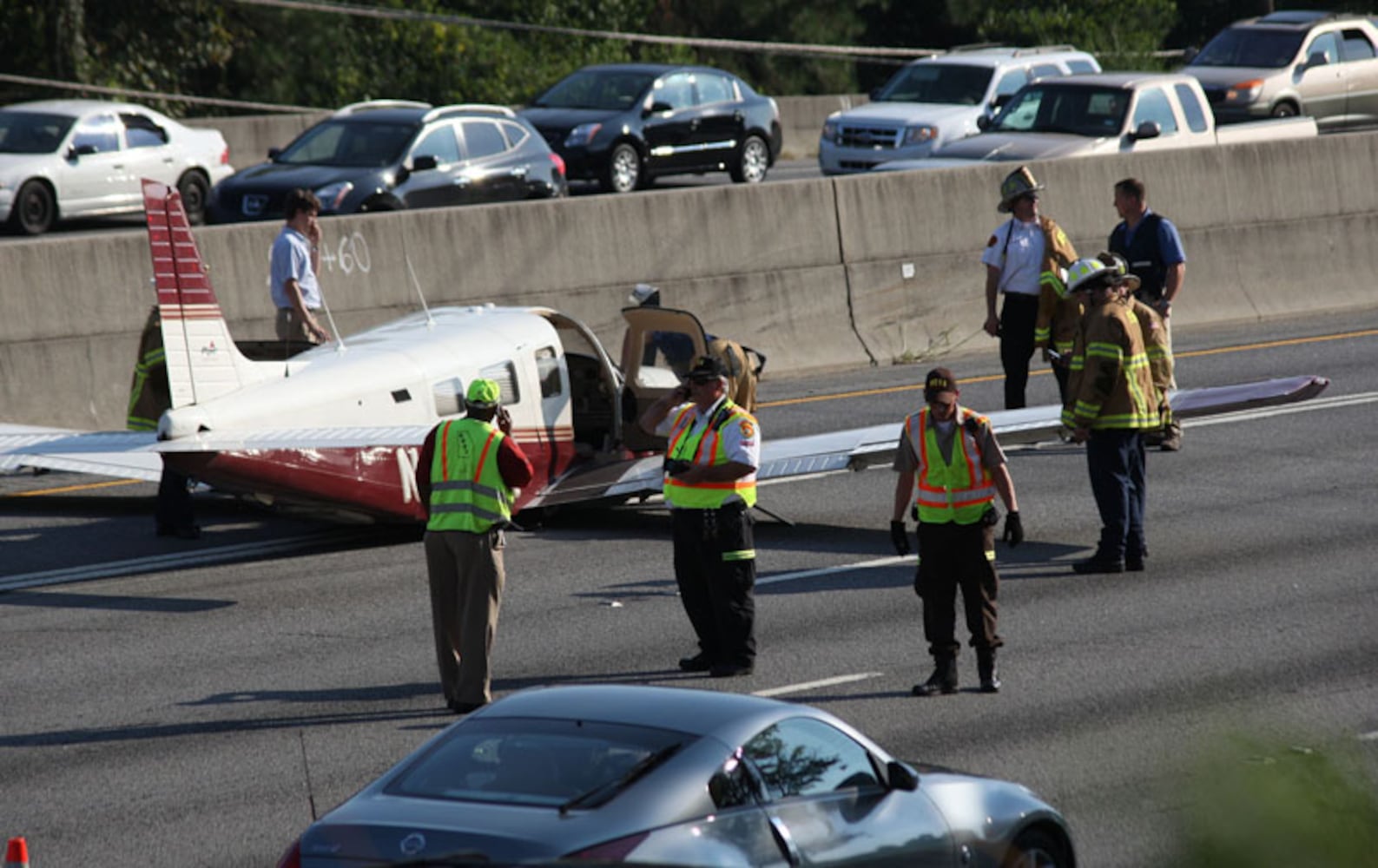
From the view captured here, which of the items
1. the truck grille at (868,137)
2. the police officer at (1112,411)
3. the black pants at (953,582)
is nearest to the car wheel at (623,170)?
the truck grille at (868,137)

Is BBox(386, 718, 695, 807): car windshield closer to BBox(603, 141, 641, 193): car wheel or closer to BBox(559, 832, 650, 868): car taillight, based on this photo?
BBox(559, 832, 650, 868): car taillight

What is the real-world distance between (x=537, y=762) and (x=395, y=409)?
796 centimetres

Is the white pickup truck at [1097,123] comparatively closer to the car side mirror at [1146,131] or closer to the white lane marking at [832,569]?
the car side mirror at [1146,131]

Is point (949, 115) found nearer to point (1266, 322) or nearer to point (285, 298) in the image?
point (1266, 322)

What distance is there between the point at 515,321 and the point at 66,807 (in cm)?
667

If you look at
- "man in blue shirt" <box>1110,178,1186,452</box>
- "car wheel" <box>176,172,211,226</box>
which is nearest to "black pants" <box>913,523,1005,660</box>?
"man in blue shirt" <box>1110,178,1186,452</box>

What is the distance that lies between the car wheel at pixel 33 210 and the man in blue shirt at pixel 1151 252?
56.6 feet

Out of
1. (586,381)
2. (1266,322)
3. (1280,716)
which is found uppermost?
(1280,716)

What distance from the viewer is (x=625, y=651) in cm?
1135

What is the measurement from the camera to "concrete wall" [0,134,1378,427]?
17500mm

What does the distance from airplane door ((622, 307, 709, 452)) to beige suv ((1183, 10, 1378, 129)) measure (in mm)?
21619

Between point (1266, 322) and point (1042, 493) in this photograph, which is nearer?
point (1042, 493)

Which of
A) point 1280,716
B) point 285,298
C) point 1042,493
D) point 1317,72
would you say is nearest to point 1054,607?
point 1042,493

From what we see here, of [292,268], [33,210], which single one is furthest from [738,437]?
[33,210]
